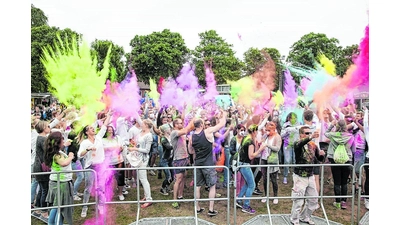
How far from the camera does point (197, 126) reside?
446 centimetres

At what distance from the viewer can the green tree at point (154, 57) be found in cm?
1553

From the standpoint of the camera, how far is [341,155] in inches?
182

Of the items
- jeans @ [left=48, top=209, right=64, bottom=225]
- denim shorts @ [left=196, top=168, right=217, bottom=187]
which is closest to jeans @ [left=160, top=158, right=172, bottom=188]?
denim shorts @ [left=196, top=168, right=217, bottom=187]

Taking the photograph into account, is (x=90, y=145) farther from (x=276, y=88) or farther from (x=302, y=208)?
(x=276, y=88)

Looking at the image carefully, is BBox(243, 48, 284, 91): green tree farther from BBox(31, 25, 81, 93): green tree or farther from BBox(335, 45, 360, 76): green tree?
BBox(31, 25, 81, 93): green tree

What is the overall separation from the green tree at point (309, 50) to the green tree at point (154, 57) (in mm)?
7285

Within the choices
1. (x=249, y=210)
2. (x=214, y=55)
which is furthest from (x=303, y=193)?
(x=214, y=55)

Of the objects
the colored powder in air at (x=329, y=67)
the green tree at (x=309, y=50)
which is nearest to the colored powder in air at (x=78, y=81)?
the colored powder in air at (x=329, y=67)

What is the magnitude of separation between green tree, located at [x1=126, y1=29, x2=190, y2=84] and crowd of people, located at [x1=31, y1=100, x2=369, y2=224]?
32.6ft

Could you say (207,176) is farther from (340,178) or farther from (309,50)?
(309,50)

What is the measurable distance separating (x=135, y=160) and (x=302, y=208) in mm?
2632

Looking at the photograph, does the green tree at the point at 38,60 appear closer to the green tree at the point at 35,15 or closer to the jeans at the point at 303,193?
the green tree at the point at 35,15

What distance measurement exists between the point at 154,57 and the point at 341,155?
13110mm
